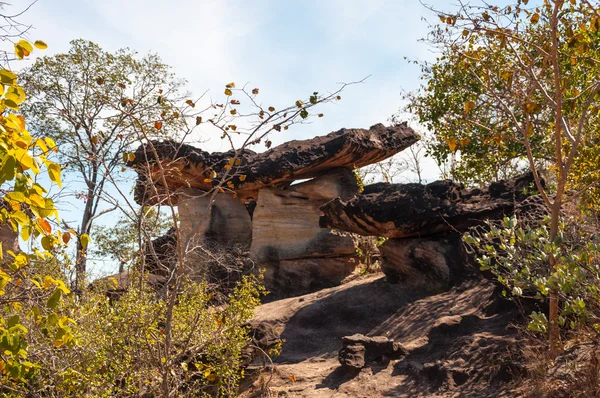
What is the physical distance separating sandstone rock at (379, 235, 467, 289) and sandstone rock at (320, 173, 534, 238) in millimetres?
218

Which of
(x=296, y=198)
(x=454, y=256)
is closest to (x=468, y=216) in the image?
(x=454, y=256)

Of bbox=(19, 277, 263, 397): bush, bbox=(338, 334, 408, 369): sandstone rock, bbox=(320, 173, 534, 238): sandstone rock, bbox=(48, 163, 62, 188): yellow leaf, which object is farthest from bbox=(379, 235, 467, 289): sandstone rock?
bbox=(48, 163, 62, 188): yellow leaf

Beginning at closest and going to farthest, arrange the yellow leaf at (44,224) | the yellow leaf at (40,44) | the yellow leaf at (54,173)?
1. the yellow leaf at (54,173)
2. the yellow leaf at (44,224)
3. the yellow leaf at (40,44)

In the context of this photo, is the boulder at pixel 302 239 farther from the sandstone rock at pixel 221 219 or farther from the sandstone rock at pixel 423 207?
the sandstone rock at pixel 423 207

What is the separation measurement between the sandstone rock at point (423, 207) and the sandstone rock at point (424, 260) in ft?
0.71

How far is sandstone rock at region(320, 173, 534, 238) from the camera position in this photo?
36.9ft

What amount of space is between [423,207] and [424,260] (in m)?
1.01

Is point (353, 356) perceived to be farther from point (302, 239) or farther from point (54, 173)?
point (302, 239)

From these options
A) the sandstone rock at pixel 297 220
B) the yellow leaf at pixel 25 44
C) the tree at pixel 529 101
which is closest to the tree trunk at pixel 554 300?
the tree at pixel 529 101

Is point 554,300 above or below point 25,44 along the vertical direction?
below

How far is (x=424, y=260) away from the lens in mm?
12047

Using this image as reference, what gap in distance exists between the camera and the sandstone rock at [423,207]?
11258 mm

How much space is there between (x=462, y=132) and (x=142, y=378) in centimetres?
1041

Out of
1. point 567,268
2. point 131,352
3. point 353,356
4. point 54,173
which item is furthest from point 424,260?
point 54,173
